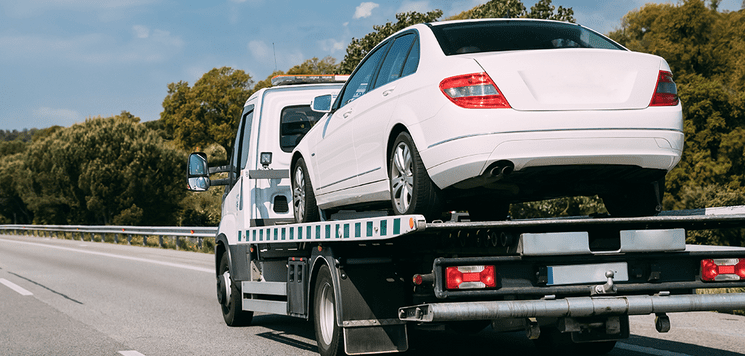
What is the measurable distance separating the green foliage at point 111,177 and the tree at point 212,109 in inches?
568

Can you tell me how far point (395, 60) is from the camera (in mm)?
6457

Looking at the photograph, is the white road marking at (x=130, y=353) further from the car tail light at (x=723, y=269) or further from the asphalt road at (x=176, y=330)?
the car tail light at (x=723, y=269)

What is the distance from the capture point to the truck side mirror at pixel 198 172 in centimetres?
955

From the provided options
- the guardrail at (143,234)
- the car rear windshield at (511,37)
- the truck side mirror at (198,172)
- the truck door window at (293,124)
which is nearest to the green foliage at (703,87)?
the guardrail at (143,234)

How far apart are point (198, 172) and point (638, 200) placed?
532 cm

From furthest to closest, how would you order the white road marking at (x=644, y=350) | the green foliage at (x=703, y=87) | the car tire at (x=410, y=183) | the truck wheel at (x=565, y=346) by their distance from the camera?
the green foliage at (x=703, y=87)
the truck wheel at (x=565, y=346)
the white road marking at (x=644, y=350)
the car tire at (x=410, y=183)

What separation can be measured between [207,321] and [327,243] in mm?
4219

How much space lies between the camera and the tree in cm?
7538

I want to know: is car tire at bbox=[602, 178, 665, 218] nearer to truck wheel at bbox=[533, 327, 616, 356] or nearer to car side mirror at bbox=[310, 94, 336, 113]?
truck wheel at bbox=[533, 327, 616, 356]

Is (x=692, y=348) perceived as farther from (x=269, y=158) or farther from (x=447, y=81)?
(x=269, y=158)

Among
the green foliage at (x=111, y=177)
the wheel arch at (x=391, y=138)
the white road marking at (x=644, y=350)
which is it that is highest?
the green foliage at (x=111, y=177)

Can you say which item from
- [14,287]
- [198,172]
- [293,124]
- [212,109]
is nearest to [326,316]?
[293,124]

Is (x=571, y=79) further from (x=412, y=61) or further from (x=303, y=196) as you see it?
(x=303, y=196)

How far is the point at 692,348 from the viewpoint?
702 cm
